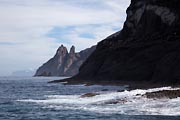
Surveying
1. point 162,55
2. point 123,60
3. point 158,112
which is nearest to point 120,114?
point 158,112

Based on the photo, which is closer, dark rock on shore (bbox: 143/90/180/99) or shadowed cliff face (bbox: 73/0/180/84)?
dark rock on shore (bbox: 143/90/180/99)

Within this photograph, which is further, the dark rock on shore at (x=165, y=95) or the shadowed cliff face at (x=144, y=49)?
the shadowed cliff face at (x=144, y=49)

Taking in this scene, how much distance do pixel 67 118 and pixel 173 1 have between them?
290 feet

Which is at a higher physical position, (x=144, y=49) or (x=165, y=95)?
(x=144, y=49)

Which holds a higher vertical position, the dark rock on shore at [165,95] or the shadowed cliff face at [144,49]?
the shadowed cliff face at [144,49]

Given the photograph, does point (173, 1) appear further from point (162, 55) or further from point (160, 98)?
point (160, 98)

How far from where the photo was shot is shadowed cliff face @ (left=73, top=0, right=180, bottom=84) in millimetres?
94688

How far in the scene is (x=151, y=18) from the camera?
418 ft

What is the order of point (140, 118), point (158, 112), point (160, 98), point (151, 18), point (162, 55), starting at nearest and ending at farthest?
point (140, 118)
point (158, 112)
point (160, 98)
point (162, 55)
point (151, 18)

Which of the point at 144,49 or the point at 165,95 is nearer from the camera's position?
the point at 165,95

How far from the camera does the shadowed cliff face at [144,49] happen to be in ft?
311

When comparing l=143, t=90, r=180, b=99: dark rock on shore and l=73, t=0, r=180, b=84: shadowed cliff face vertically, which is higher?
l=73, t=0, r=180, b=84: shadowed cliff face

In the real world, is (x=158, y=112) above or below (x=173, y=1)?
below

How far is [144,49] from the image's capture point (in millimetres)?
115375
